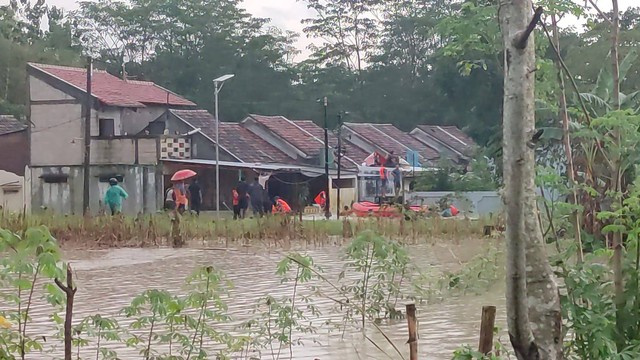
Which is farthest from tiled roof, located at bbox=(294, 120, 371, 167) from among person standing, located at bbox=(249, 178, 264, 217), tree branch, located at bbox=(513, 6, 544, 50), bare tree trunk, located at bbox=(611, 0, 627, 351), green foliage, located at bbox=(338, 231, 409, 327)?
tree branch, located at bbox=(513, 6, 544, 50)

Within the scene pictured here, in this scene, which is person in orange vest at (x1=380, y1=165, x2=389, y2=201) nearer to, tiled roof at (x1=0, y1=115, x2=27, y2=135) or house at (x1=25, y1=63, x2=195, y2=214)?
house at (x1=25, y1=63, x2=195, y2=214)

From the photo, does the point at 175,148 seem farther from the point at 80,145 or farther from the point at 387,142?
the point at 387,142

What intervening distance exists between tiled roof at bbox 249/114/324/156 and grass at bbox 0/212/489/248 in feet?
67.4

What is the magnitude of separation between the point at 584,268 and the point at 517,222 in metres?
1.22

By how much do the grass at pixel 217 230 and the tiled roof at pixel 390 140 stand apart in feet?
86.6

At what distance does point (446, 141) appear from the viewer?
5038 cm

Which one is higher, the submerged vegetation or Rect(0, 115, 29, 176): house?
Rect(0, 115, 29, 176): house

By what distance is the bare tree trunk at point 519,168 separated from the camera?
3.83 metres

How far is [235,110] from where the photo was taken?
172 ft

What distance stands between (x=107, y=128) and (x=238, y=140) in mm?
5484

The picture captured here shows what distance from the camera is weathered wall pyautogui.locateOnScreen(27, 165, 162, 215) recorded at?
1339 inches

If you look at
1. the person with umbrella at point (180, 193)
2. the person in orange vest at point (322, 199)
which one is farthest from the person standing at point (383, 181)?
the person with umbrella at point (180, 193)

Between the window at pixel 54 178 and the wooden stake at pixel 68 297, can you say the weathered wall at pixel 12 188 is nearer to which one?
the window at pixel 54 178

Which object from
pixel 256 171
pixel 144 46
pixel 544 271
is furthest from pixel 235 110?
pixel 544 271
